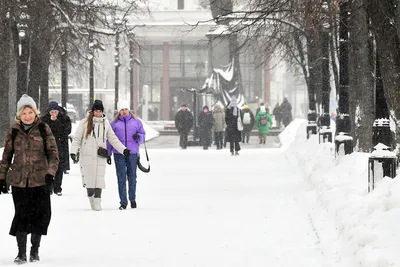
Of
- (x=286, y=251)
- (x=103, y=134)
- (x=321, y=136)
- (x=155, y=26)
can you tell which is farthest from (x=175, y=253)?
(x=155, y=26)

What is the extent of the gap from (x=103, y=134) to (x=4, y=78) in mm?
11383

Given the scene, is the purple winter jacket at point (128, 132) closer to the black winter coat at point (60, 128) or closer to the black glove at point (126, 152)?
the black glove at point (126, 152)

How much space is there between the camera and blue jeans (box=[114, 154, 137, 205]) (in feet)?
50.2

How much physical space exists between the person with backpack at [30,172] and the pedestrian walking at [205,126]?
2788 centimetres

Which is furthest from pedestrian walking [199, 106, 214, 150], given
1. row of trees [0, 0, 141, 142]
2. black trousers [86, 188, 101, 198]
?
black trousers [86, 188, 101, 198]

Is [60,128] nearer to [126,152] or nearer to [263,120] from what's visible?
[126,152]

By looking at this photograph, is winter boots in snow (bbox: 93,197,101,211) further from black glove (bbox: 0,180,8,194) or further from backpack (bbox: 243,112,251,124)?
backpack (bbox: 243,112,251,124)

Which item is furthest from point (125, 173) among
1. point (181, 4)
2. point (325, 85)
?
point (181, 4)

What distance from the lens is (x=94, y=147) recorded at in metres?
15.3

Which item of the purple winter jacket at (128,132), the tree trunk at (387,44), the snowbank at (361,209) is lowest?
the snowbank at (361,209)

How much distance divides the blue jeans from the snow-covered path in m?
0.28

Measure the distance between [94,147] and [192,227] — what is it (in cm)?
293

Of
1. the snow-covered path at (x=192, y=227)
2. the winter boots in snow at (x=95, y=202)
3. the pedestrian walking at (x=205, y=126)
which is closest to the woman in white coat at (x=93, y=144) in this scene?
the winter boots in snow at (x=95, y=202)

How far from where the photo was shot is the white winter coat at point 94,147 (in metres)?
15.2
